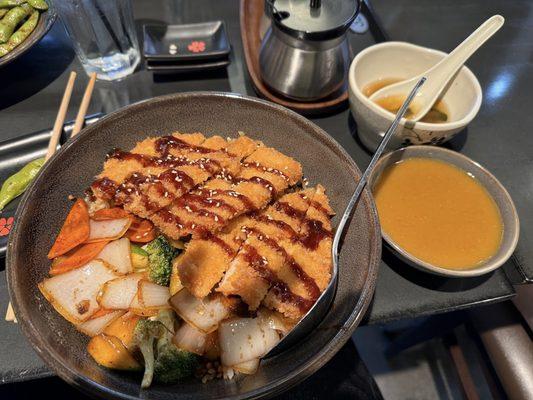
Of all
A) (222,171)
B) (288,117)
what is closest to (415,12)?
(288,117)

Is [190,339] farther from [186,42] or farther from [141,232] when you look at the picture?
[186,42]

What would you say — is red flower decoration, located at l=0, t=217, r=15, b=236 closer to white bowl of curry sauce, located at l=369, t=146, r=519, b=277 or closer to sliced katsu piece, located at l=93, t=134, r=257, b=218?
sliced katsu piece, located at l=93, t=134, r=257, b=218

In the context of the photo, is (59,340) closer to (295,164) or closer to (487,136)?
(295,164)

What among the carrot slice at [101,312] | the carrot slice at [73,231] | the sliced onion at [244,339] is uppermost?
the carrot slice at [73,231]

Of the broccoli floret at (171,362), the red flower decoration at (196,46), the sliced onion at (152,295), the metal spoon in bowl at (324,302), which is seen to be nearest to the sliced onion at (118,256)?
the sliced onion at (152,295)

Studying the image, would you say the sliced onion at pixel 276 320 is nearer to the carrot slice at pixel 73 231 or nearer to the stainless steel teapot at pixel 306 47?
the carrot slice at pixel 73 231

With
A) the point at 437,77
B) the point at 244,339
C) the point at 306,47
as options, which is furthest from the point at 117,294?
the point at 437,77

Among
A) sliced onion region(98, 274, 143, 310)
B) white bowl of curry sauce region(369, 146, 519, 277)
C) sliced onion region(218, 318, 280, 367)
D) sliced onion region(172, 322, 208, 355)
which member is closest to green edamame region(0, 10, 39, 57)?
sliced onion region(98, 274, 143, 310)
